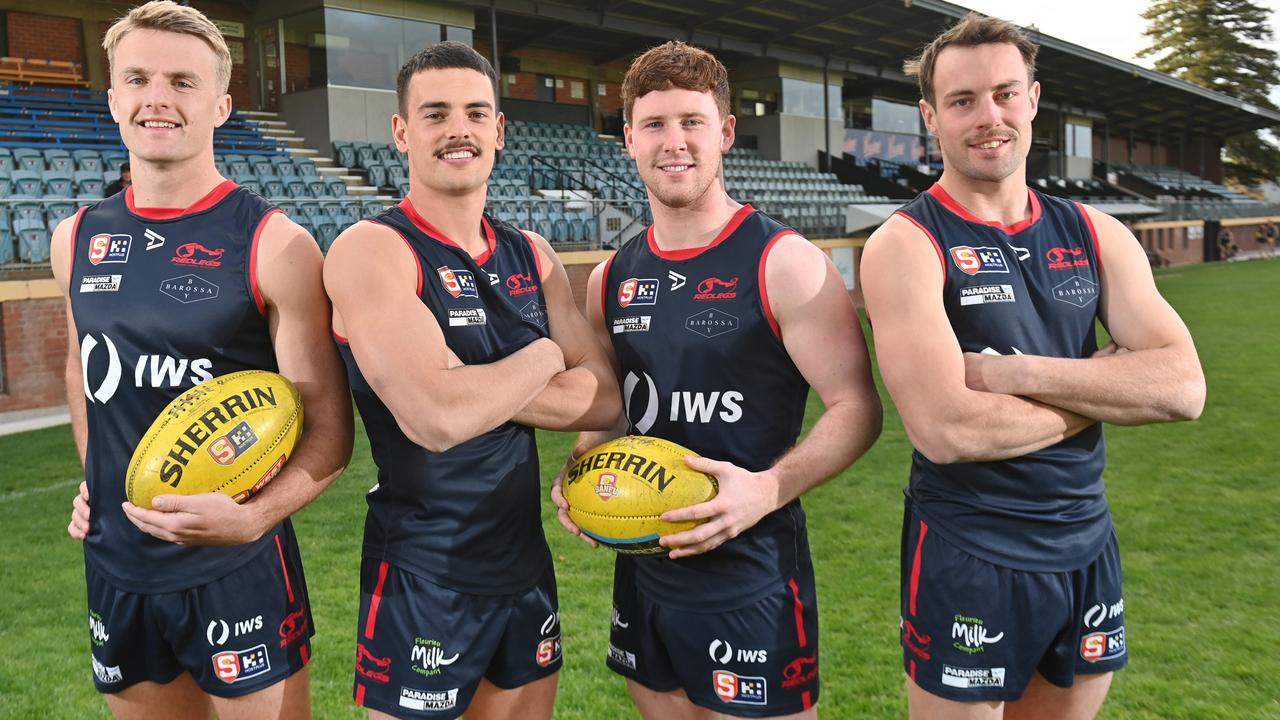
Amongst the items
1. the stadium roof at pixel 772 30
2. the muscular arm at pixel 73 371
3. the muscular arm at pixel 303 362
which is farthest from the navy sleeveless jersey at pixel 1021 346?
the stadium roof at pixel 772 30

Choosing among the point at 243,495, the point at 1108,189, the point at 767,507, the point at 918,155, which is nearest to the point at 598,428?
the point at 767,507

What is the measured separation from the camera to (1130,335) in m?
2.62

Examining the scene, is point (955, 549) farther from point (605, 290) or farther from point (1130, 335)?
point (605, 290)

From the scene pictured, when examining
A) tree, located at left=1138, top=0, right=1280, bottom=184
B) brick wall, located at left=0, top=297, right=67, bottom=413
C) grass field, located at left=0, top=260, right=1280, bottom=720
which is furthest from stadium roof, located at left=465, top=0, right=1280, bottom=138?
tree, located at left=1138, top=0, right=1280, bottom=184

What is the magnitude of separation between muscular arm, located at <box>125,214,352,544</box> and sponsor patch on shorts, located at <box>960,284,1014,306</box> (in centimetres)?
171

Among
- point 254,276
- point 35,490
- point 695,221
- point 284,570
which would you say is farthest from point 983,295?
point 35,490

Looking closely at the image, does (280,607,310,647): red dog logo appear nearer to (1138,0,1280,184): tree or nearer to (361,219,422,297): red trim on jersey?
(361,219,422,297): red trim on jersey

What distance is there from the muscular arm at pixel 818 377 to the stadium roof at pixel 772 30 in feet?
59.7

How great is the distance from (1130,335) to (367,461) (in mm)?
7329

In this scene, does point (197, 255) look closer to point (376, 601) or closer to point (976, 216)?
point (376, 601)

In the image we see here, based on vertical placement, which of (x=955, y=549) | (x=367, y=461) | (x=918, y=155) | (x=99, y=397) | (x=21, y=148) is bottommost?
(x=367, y=461)

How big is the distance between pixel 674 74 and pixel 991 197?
0.95 m

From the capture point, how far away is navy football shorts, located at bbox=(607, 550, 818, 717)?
2.65m

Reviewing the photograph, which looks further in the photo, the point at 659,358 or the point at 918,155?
the point at 918,155
